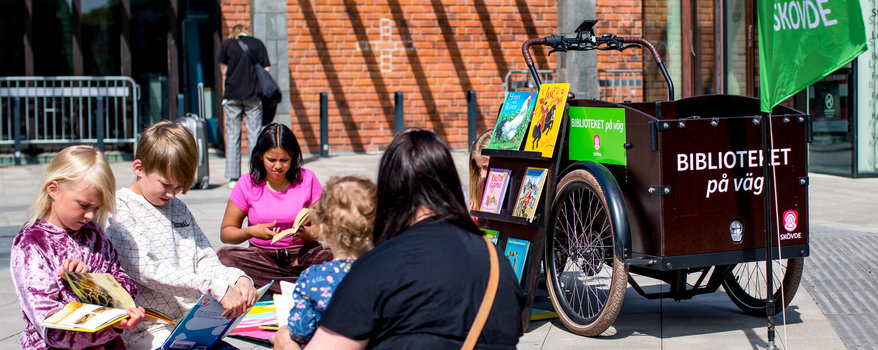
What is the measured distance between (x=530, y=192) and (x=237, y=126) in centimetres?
683

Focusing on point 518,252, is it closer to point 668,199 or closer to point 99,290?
point 668,199

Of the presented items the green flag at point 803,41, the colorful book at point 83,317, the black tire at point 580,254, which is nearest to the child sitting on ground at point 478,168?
the black tire at point 580,254

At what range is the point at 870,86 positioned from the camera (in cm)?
1195

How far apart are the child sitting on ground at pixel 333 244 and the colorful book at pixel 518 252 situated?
2368 millimetres

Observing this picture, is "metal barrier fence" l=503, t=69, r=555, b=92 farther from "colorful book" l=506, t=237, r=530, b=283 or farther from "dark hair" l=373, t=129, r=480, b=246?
"dark hair" l=373, t=129, r=480, b=246

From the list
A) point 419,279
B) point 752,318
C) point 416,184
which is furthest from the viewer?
point 752,318

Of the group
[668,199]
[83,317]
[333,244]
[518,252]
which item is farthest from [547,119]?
[83,317]

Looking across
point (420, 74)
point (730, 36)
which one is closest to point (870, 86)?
point (730, 36)

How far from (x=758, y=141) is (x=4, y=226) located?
6608 mm

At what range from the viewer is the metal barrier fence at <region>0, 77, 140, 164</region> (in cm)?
1391

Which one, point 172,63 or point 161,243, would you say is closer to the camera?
point 161,243

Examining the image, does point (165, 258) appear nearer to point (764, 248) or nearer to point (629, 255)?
point (629, 255)

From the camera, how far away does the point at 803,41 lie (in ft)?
13.4

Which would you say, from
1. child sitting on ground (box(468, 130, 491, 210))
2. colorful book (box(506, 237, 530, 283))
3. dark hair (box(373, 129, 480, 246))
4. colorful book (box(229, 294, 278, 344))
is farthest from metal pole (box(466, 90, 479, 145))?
dark hair (box(373, 129, 480, 246))
